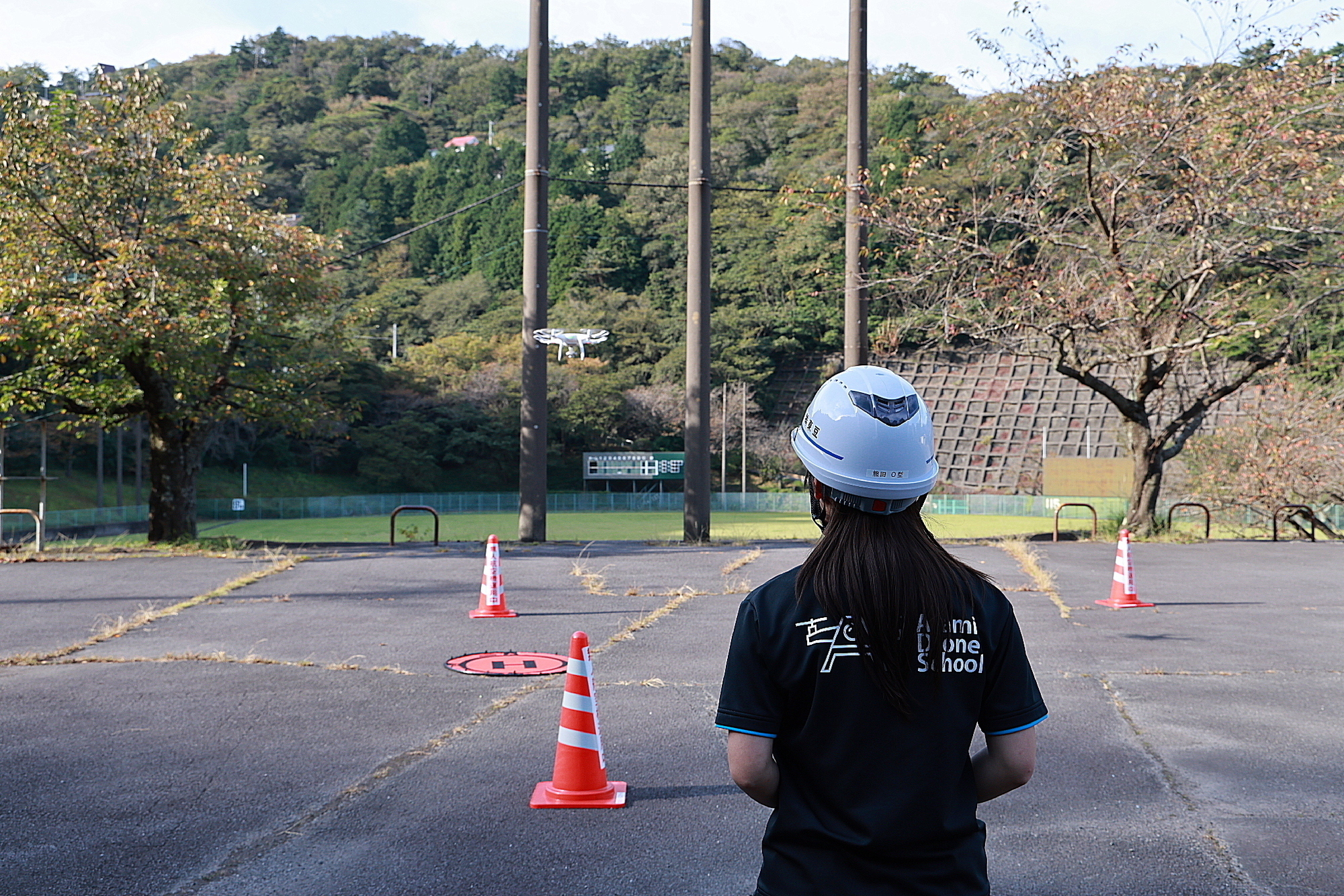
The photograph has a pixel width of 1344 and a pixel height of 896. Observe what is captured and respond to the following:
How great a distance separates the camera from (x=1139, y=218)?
63.5 feet

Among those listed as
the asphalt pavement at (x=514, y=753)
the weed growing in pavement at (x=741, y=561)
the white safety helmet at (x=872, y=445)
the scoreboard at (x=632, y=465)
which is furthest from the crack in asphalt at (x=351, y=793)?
the scoreboard at (x=632, y=465)

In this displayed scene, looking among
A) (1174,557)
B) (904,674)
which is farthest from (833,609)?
(1174,557)

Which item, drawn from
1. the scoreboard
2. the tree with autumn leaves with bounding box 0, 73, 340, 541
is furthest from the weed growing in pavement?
the scoreboard

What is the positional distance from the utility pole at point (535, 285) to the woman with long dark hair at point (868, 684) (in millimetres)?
18108

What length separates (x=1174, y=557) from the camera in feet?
53.3

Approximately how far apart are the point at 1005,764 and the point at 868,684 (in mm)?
405

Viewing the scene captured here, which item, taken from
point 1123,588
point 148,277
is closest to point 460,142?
point 148,277

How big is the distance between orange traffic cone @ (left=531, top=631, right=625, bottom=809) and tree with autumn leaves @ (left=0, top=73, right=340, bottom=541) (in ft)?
44.5

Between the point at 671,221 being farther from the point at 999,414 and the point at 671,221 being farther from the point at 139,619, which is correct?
the point at 139,619

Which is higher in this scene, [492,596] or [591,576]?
[492,596]

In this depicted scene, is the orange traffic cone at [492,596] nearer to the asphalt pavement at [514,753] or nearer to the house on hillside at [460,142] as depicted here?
the asphalt pavement at [514,753]

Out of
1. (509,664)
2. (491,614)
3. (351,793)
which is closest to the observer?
(351,793)

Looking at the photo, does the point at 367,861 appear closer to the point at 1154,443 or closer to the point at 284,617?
the point at 284,617

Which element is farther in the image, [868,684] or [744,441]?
[744,441]
